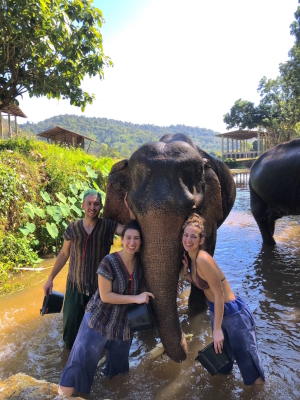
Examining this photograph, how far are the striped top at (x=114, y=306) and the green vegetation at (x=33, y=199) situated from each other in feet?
10.4

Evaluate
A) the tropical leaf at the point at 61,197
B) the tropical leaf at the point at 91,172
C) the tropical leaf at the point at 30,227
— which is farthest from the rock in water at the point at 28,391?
the tropical leaf at the point at 91,172

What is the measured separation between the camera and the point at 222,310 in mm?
2656

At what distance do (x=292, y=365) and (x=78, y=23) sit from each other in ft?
25.8

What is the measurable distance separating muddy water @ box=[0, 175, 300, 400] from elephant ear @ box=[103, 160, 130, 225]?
57.2 inches

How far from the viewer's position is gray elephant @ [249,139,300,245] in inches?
272

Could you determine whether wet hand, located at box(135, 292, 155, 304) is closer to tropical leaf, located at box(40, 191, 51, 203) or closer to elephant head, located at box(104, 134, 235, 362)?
elephant head, located at box(104, 134, 235, 362)

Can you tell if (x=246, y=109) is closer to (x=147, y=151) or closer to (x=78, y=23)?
(x=78, y=23)

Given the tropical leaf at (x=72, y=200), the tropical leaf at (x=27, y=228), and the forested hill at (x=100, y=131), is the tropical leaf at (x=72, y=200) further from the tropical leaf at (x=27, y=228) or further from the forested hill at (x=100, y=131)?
the forested hill at (x=100, y=131)

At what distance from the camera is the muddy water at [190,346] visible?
9.74 feet

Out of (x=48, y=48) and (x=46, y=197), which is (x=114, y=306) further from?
(x=48, y=48)

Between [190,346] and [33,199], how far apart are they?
15.1 ft

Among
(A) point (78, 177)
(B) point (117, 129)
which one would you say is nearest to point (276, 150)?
(A) point (78, 177)

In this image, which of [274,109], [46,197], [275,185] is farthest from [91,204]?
[274,109]

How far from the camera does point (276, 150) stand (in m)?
7.77
